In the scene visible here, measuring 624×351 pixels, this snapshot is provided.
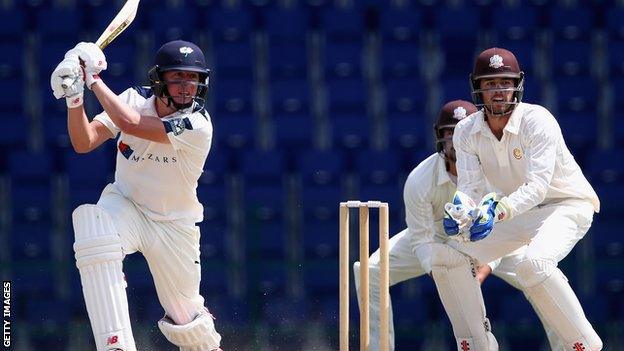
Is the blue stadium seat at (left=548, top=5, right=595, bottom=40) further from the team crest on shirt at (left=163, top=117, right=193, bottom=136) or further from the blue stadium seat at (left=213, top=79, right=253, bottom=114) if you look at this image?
the team crest on shirt at (left=163, top=117, right=193, bottom=136)

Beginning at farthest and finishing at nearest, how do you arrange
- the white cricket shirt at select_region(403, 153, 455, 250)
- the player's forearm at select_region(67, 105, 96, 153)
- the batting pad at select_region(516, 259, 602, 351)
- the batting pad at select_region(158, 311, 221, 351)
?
the white cricket shirt at select_region(403, 153, 455, 250), the batting pad at select_region(158, 311, 221, 351), the batting pad at select_region(516, 259, 602, 351), the player's forearm at select_region(67, 105, 96, 153)

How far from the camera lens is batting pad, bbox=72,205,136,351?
373cm

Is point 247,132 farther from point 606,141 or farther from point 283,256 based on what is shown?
point 606,141

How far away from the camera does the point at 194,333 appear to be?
409 cm

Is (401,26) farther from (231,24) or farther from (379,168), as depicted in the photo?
(231,24)

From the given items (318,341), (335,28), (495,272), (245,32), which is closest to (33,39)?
(245,32)

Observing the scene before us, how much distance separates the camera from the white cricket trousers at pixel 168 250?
3973mm

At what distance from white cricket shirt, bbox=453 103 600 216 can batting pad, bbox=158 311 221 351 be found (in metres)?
0.85

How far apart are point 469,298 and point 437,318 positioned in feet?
4.62

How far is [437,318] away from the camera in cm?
568

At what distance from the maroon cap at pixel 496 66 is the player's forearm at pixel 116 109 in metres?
1.04

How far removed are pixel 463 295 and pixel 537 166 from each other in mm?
503

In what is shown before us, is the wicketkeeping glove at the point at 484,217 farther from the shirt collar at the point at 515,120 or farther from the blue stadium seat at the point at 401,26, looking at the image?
the blue stadium seat at the point at 401,26

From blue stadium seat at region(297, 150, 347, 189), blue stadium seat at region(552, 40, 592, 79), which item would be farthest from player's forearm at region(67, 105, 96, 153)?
blue stadium seat at region(552, 40, 592, 79)
